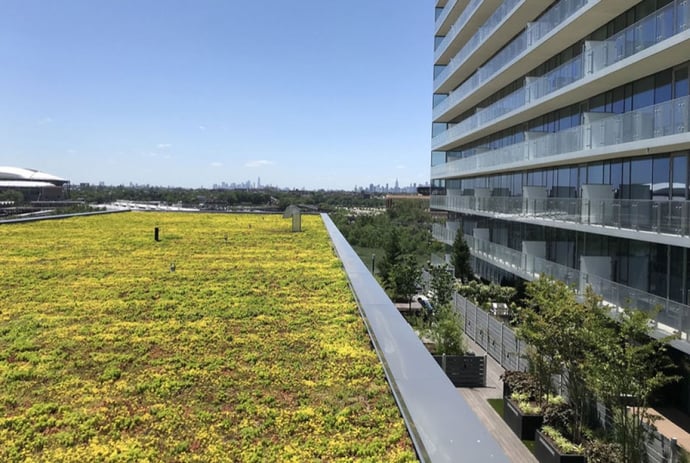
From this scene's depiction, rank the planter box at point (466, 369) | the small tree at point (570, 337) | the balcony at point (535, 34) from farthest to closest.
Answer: the balcony at point (535, 34) < the planter box at point (466, 369) < the small tree at point (570, 337)

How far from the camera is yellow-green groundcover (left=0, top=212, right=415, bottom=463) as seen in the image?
340 cm

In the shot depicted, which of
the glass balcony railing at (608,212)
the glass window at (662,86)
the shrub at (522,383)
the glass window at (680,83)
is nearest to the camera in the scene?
the glass balcony railing at (608,212)

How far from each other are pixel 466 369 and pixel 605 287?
17.1 ft

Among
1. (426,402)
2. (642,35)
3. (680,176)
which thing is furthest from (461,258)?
(426,402)

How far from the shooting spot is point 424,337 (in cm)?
2034

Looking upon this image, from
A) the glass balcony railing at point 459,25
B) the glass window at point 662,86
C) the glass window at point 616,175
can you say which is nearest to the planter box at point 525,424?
the glass window at point 616,175

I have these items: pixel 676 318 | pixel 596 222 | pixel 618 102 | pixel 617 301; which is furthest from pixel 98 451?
pixel 618 102

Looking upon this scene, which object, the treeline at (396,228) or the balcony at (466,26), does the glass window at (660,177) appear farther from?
the treeline at (396,228)

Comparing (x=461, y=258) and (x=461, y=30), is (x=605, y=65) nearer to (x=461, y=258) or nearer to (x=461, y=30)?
(x=461, y=258)

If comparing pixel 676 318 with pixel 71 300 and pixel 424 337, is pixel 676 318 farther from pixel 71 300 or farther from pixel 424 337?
pixel 71 300

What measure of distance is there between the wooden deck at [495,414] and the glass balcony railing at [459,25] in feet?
67.2

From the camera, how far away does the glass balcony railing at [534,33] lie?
1958 centimetres

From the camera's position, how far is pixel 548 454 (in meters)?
12.0

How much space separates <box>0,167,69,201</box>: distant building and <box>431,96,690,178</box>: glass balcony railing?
11945 centimetres
